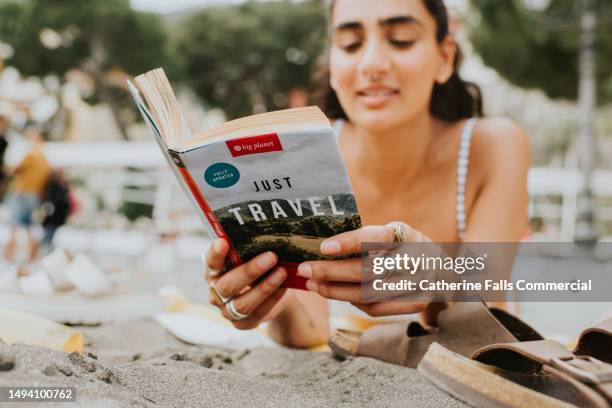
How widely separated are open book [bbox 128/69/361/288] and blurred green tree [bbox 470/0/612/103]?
35.1 ft

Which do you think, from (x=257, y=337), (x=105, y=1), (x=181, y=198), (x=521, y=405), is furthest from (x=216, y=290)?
(x=105, y=1)

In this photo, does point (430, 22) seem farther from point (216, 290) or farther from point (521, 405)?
point (521, 405)

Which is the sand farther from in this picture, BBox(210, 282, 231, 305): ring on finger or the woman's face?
the woman's face

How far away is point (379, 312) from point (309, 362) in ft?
1.04

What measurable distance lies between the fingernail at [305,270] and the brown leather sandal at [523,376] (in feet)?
0.96

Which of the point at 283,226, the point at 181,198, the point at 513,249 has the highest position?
the point at 283,226

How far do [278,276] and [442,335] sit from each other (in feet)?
1.35

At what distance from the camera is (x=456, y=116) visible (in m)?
2.15

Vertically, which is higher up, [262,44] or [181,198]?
[262,44]

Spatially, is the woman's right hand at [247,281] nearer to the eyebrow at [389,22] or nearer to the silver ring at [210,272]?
the silver ring at [210,272]

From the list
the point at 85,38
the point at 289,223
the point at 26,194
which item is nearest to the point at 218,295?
the point at 289,223

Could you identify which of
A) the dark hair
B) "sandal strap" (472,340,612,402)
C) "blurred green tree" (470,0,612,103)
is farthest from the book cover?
"blurred green tree" (470,0,612,103)

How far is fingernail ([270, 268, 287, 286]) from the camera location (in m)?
1.23

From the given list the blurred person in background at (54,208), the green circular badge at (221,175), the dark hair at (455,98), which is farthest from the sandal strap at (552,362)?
the blurred person in background at (54,208)
